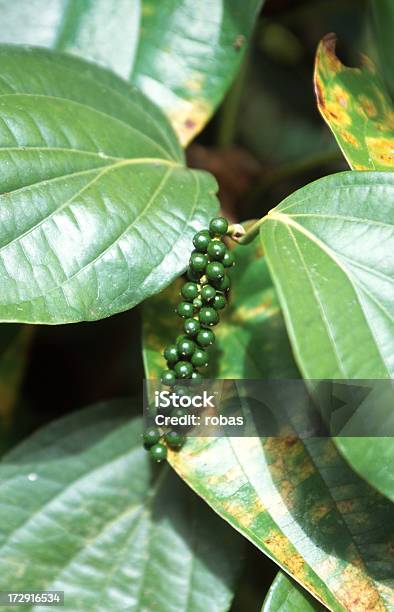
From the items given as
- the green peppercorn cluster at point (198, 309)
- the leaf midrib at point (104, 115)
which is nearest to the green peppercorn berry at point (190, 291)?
the green peppercorn cluster at point (198, 309)

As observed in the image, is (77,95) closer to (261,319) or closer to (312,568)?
(261,319)

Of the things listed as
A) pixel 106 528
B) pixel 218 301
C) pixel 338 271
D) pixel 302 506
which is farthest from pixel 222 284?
pixel 106 528

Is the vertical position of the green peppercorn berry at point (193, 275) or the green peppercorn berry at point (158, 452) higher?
→ the green peppercorn berry at point (193, 275)

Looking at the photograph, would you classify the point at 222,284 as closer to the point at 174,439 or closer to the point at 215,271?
the point at 215,271

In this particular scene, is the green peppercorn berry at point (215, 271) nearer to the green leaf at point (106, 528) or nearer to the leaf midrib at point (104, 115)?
the leaf midrib at point (104, 115)

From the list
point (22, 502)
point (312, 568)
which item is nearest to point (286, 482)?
point (312, 568)

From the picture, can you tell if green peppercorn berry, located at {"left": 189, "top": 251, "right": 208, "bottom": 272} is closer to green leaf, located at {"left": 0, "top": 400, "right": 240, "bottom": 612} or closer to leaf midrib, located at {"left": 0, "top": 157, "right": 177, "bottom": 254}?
leaf midrib, located at {"left": 0, "top": 157, "right": 177, "bottom": 254}
